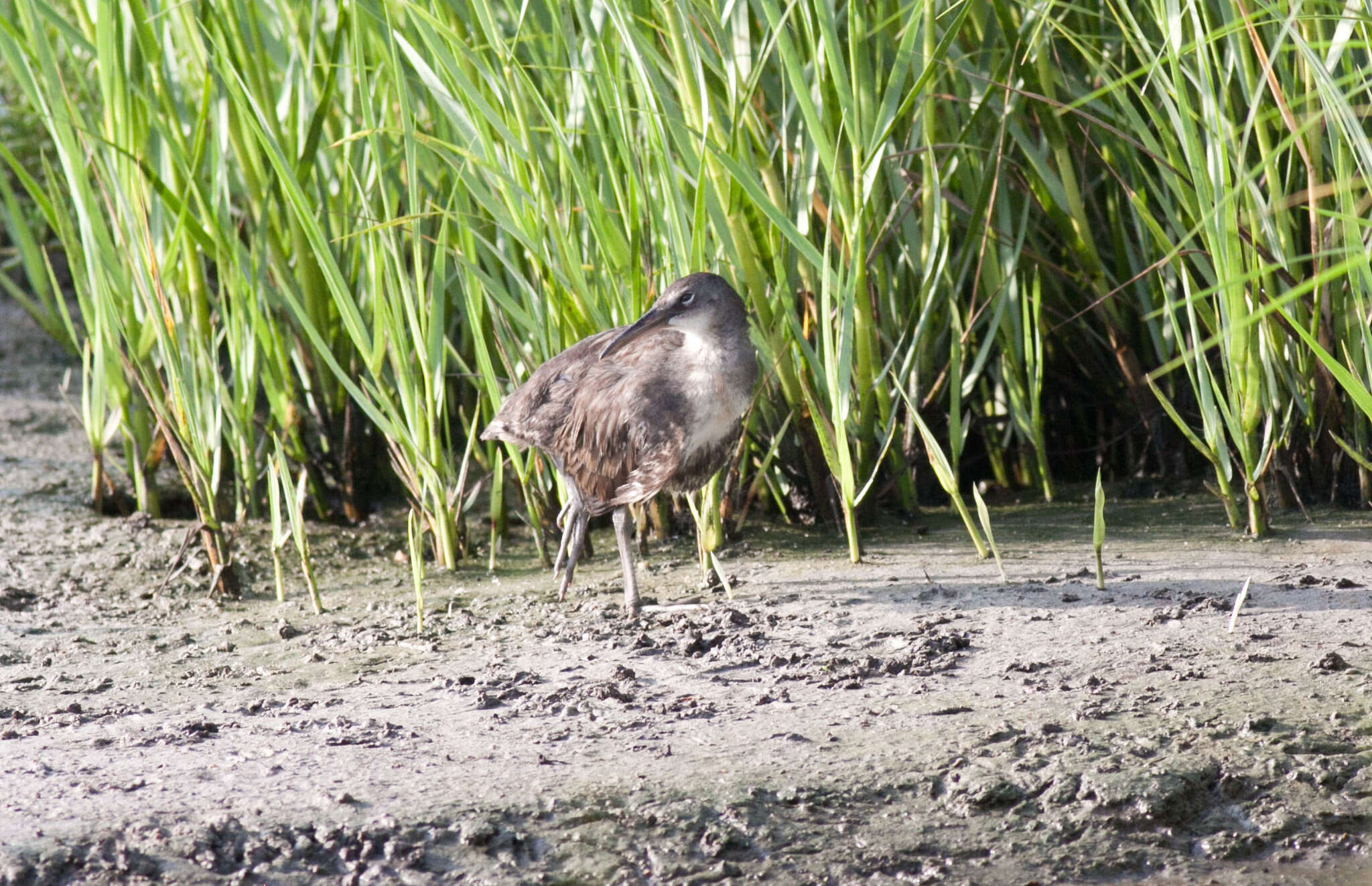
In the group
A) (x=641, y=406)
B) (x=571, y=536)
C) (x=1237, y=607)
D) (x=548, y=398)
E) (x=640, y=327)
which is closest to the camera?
(x=1237, y=607)

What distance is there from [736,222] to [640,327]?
0.44m

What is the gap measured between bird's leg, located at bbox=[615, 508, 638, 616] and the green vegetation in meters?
0.20

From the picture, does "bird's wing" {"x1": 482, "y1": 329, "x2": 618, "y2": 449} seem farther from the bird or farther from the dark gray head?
the dark gray head

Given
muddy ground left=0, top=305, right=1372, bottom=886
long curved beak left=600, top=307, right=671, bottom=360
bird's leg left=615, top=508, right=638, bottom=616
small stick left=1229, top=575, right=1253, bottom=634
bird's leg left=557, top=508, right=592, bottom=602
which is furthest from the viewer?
bird's leg left=557, top=508, right=592, bottom=602

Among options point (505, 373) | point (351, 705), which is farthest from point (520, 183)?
point (351, 705)

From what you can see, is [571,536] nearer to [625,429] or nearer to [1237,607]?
[625,429]

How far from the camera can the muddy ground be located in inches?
74.0

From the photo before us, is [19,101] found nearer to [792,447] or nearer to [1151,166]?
[792,447]

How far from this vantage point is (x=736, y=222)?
311 centimetres

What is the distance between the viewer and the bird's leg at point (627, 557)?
9.64 feet

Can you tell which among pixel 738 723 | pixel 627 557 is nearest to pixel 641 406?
pixel 627 557

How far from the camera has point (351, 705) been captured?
7.98 ft

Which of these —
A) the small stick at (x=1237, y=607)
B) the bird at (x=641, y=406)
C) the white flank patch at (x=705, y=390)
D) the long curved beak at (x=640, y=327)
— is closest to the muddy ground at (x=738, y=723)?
the small stick at (x=1237, y=607)

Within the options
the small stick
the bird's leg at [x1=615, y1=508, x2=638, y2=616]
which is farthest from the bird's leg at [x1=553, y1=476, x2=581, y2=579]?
the small stick
